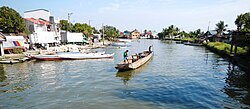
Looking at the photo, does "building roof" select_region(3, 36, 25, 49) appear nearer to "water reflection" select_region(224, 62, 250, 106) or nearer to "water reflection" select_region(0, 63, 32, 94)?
"water reflection" select_region(0, 63, 32, 94)

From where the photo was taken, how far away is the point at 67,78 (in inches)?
847

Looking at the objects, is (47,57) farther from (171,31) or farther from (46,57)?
(171,31)

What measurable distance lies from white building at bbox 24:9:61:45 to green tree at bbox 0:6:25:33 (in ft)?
13.2

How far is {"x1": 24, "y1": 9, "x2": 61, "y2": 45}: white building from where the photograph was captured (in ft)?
167

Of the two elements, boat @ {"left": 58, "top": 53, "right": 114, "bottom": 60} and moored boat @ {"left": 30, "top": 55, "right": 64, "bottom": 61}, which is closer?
moored boat @ {"left": 30, "top": 55, "right": 64, "bottom": 61}

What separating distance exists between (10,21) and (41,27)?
1260cm

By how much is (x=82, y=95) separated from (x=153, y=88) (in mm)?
6134

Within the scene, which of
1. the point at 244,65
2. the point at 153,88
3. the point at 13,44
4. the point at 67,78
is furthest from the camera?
the point at 13,44

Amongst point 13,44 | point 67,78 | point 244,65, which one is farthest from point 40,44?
point 244,65

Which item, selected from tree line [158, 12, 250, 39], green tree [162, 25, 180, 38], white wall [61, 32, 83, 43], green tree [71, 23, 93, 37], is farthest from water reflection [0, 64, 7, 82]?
green tree [162, 25, 180, 38]

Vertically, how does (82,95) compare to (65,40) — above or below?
below

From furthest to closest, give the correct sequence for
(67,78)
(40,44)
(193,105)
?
1. (40,44)
2. (67,78)
3. (193,105)

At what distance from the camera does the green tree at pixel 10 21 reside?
44.0 meters

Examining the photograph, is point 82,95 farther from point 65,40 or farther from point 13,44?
point 65,40
